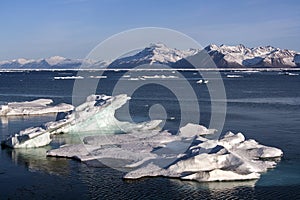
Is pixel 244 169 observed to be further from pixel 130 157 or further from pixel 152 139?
pixel 152 139

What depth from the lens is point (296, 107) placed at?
41.0 m

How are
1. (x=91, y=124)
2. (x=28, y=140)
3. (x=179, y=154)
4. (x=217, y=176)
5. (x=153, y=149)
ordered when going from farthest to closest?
(x=91, y=124), (x=28, y=140), (x=153, y=149), (x=179, y=154), (x=217, y=176)

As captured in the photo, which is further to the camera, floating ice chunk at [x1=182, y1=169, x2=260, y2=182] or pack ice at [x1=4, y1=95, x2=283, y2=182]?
pack ice at [x1=4, y1=95, x2=283, y2=182]

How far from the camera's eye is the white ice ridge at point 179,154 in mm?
17328

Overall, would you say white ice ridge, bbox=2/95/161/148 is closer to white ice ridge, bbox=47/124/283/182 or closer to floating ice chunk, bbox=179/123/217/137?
white ice ridge, bbox=47/124/283/182

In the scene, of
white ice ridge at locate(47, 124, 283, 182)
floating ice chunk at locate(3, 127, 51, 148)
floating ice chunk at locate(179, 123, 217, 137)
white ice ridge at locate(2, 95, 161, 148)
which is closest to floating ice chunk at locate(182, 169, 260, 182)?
white ice ridge at locate(47, 124, 283, 182)

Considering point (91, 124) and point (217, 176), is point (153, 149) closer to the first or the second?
point (217, 176)

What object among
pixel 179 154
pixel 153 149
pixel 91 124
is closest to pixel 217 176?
pixel 179 154

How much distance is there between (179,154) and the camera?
19969 mm

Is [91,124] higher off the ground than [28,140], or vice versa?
[91,124]

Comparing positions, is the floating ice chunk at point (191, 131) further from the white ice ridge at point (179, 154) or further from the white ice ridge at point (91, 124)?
the white ice ridge at point (91, 124)

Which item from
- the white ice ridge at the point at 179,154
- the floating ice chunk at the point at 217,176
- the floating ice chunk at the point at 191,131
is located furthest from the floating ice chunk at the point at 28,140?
the floating ice chunk at the point at 217,176

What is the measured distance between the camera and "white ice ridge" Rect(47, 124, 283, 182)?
17328 mm

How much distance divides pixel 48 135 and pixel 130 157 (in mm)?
6235
